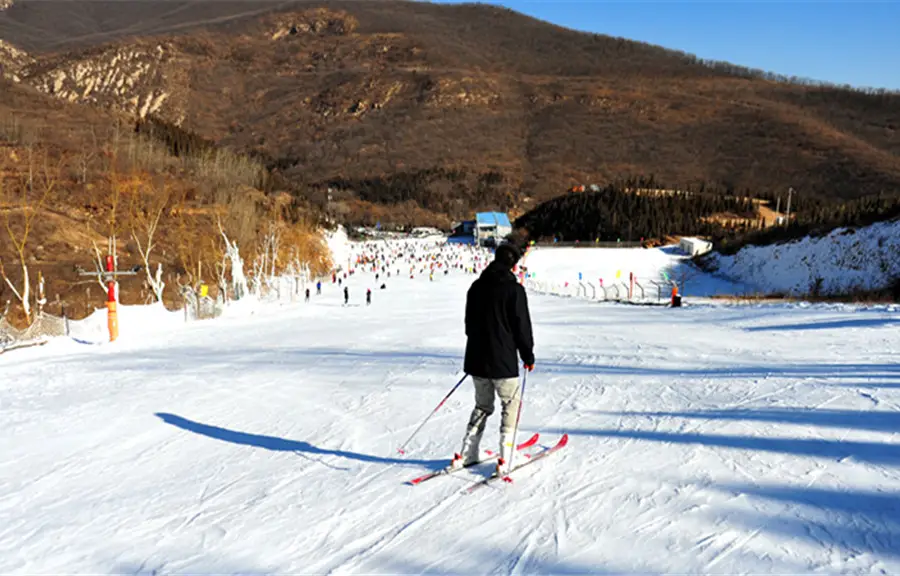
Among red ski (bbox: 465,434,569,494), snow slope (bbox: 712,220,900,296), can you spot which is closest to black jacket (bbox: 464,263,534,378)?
red ski (bbox: 465,434,569,494)

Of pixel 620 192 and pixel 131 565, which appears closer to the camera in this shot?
pixel 131 565

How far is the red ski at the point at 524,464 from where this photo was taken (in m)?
4.55

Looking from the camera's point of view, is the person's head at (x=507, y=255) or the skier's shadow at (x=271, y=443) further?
the skier's shadow at (x=271, y=443)

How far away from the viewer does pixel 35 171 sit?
59.3 metres

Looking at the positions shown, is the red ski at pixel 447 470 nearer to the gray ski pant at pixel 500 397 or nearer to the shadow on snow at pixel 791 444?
the gray ski pant at pixel 500 397

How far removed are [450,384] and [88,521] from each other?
4689 millimetres

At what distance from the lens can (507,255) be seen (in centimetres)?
423

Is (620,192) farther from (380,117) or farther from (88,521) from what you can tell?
(380,117)

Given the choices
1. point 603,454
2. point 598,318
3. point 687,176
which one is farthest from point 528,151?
point 603,454

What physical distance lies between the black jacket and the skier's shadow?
4.23 feet

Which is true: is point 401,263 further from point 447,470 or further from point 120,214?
point 447,470

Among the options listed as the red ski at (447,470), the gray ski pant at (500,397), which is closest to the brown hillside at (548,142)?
the red ski at (447,470)

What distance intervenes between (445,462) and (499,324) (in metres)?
1.57

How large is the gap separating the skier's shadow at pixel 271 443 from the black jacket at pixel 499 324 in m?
1.29
